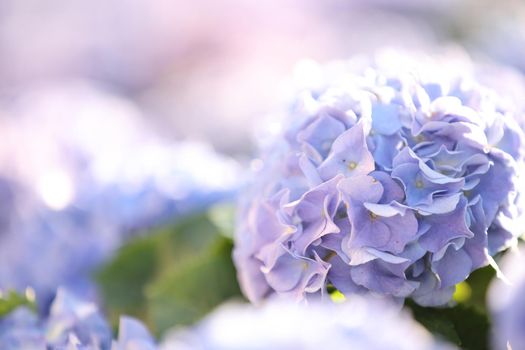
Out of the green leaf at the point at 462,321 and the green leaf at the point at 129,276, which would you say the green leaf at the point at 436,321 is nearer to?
the green leaf at the point at 462,321

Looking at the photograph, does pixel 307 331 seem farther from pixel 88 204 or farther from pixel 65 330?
pixel 88 204

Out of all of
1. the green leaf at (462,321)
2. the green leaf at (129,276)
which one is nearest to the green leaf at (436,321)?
the green leaf at (462,321)

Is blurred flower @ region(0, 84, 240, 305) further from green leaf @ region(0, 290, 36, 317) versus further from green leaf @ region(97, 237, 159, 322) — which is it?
green leaf @ region(0, 290, 36, 317)

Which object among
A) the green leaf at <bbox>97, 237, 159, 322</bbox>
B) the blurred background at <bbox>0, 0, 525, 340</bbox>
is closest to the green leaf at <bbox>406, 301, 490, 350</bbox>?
the blurred background at <bbox>0, 0, 525, 340</bbox>

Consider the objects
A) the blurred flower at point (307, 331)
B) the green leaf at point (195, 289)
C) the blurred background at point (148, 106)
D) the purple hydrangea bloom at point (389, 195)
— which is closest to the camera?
the blurred flower at point (307, 331)

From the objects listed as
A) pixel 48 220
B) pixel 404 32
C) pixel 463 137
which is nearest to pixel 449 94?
pixel 463 137
